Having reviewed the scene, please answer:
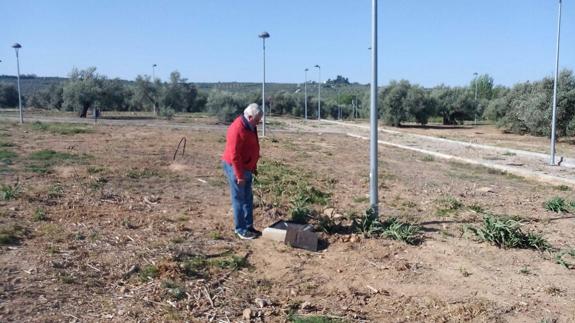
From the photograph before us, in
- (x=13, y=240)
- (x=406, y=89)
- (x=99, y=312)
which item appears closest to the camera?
(x=99, y=312)

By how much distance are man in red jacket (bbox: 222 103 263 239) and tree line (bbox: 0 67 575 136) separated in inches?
1119

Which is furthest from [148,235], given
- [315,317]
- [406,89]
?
[406,89]

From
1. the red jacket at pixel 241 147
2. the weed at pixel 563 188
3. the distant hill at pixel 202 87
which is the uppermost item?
the distant hill at pixel 202 87

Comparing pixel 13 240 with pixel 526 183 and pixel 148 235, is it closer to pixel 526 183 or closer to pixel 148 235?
pixel 148 235

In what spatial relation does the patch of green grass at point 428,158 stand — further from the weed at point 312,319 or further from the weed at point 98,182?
the weed at point 312,319

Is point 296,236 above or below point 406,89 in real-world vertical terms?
below

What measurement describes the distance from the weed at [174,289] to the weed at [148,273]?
222mm

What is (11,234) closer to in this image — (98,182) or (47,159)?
(98,182)

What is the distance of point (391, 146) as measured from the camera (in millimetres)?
24109

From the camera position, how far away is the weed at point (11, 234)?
5.90 meters

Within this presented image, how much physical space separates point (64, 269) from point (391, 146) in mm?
20157

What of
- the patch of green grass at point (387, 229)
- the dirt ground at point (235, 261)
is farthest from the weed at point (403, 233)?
the dirt ground at point (235, 261)

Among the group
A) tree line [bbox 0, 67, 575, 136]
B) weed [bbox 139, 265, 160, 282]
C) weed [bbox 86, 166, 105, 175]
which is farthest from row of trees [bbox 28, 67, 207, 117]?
weed [bbox 139, 265, 160, 282]

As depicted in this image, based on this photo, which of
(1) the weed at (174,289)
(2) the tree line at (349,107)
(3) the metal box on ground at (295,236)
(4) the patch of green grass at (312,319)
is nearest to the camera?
(4) the patch of green grass at (312,319)
